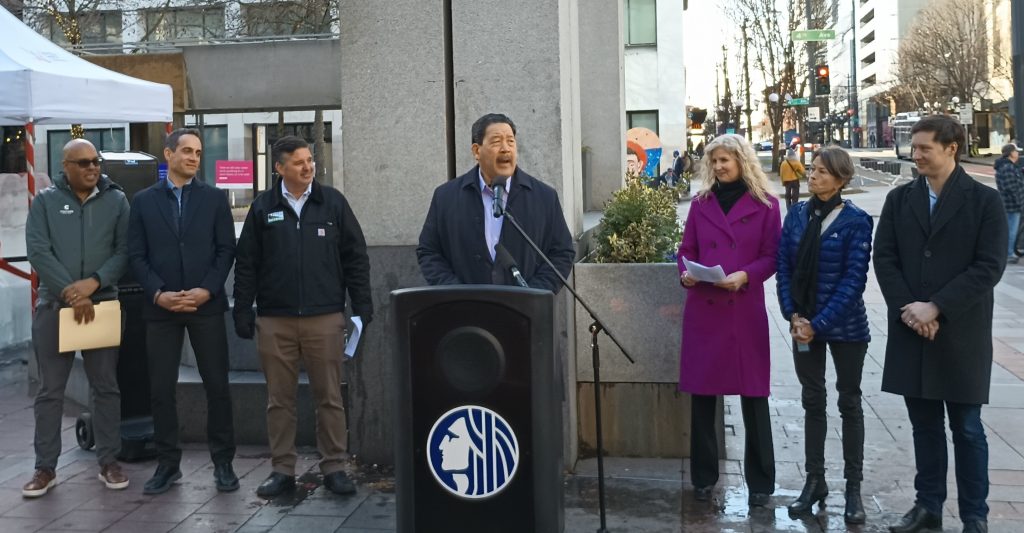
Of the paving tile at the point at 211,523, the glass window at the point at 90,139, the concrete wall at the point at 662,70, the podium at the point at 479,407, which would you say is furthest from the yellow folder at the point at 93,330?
the concrete wall at the point at 662,70

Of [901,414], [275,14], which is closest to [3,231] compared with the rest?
[901,414]

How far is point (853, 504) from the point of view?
18.7 ft

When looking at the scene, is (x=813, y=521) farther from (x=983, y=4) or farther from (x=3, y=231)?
(x=983, y=4)

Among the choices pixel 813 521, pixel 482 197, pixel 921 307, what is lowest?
pixel 813 521

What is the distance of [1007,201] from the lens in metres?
17.3

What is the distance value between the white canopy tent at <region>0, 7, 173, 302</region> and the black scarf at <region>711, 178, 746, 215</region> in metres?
6.65

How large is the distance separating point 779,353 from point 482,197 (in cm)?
598

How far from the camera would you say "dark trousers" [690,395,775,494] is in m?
5.98

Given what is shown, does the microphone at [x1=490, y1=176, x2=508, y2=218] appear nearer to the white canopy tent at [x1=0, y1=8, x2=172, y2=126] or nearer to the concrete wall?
the white canopy tent at [x1=0, y1=8, x2=172, y2=126]

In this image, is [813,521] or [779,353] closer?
[813,521]

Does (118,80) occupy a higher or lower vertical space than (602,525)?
higher

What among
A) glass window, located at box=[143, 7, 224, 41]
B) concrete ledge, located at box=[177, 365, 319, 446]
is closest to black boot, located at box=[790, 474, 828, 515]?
concrete ledge, located at box=[177, 365, 319, 446]

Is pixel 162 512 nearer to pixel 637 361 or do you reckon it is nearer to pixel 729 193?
pixel 637 361

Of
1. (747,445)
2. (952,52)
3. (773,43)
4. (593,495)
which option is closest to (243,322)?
(593,495)
